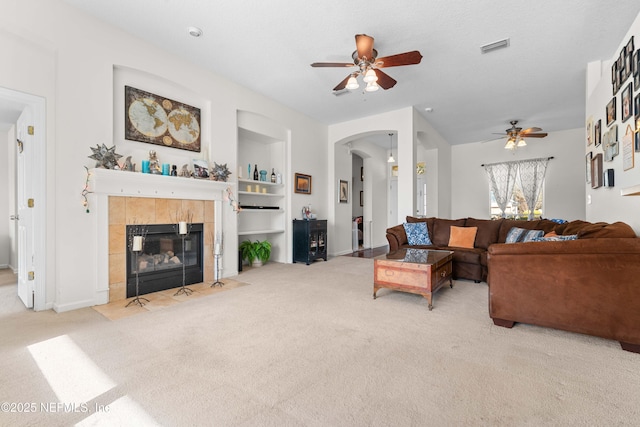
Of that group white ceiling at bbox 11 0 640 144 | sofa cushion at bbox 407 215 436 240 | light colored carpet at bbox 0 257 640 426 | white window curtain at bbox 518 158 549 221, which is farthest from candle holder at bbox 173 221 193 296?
white window curtain at bbox 518 158 549 221

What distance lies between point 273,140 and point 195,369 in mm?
4575

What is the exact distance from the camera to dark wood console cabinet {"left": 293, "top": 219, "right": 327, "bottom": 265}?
5.66m

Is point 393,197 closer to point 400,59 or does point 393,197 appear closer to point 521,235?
point 521,235

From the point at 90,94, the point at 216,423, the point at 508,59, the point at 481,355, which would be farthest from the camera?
the point at 508,59

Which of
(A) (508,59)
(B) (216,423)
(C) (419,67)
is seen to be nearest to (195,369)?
(B) (216,423)

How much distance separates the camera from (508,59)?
153 inches

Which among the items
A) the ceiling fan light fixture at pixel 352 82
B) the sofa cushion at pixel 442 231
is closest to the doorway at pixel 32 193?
the ceiling fan light fixture at pixel 352 82

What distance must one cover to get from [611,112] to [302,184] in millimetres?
4660

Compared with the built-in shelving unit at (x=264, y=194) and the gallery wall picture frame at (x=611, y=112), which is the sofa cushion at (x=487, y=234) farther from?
the built-in shelving unit at (x=264, y=194)

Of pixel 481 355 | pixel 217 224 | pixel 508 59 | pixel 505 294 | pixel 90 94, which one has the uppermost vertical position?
pixel 508 59

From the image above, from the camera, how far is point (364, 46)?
3.04 m

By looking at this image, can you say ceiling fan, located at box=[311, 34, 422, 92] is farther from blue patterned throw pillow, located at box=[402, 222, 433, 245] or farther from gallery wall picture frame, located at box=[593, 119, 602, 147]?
gallery wall picture frame, located at box=[593, 119, 602, 147]

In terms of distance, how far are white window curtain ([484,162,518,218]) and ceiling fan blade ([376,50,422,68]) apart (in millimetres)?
6336

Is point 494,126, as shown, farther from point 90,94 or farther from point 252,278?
point 90,94
